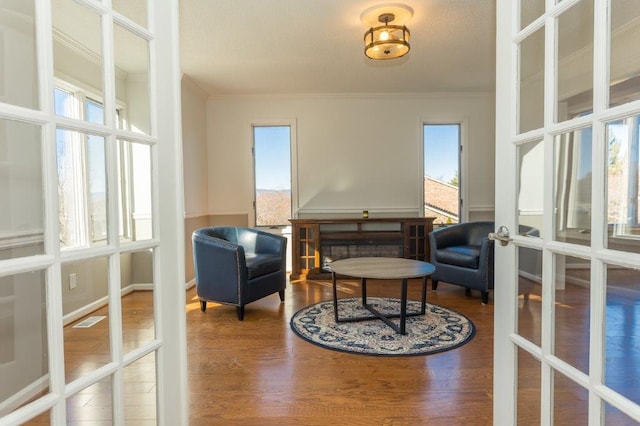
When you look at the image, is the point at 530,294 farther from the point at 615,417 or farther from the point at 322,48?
the point at 322,48

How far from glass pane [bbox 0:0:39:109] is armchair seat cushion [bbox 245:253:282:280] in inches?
96.5

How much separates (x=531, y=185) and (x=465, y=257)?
273 centimetres

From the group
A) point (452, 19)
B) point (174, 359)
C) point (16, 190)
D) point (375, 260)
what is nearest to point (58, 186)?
point (16, 190)

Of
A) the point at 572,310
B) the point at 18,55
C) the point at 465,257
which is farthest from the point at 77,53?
the point at 465,257

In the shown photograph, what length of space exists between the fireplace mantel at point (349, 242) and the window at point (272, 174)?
55 cm

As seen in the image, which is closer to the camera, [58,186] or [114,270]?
[58,186]

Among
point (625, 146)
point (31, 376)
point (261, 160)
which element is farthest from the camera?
point (261, 160)

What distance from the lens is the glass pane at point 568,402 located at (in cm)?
95

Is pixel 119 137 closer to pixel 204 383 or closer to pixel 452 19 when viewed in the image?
pixel 204 383

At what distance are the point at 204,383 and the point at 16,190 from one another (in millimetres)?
1532

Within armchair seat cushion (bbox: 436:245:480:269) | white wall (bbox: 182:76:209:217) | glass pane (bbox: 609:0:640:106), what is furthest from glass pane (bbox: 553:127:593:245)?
white wall (bbox: 182:76:209:217)

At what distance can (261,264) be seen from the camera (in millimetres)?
3379

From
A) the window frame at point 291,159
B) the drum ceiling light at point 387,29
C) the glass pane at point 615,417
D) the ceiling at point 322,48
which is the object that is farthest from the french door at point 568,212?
the window frame at point 291,159

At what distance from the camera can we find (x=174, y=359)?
4.23 ft
